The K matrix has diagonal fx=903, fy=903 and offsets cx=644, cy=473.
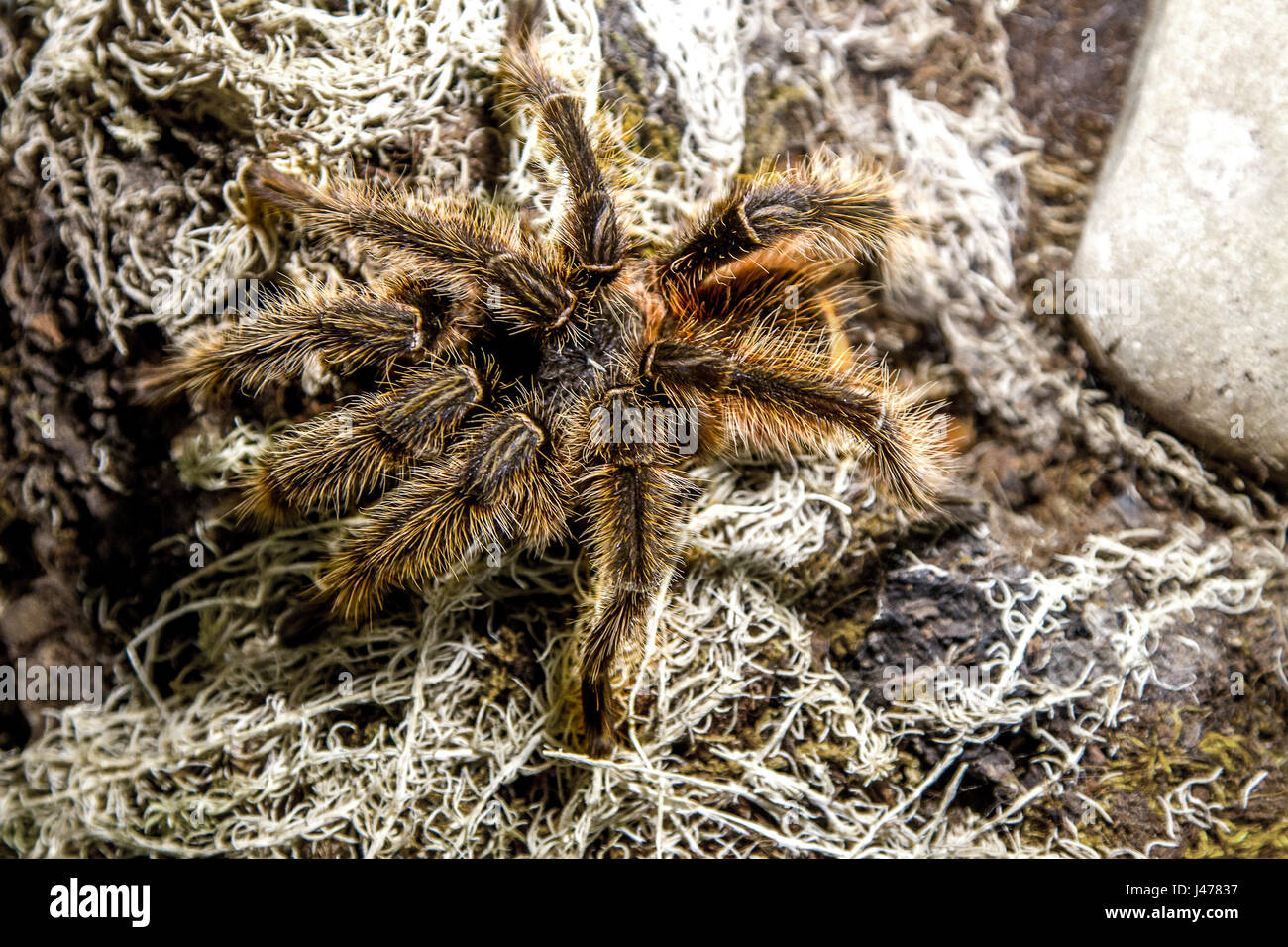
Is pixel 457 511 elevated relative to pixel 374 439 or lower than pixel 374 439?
lower

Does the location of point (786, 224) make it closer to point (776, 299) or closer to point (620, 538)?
point (776, 299)

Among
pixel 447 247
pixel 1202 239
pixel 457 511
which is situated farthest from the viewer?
pixel 1202 239

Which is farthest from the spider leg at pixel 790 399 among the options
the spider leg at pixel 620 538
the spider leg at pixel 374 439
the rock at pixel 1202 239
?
the rock at pixel 1202 239

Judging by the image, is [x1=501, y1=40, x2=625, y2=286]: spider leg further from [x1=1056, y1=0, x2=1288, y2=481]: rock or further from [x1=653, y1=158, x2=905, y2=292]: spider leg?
[x1=1056, y1=0, x2=1288, y2=481]: rock

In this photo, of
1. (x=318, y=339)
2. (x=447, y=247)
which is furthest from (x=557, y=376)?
(x=318, y=339)

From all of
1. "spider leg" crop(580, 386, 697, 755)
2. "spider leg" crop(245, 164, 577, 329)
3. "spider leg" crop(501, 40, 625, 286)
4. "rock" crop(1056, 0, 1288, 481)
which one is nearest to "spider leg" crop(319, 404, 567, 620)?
"spider leg" crop(580, 386, 697, 755)
